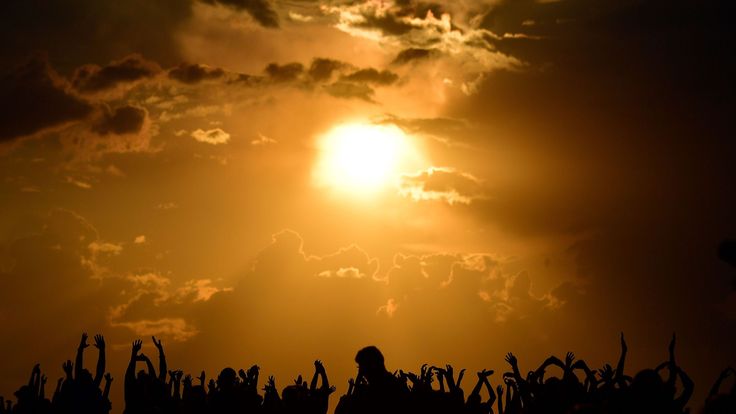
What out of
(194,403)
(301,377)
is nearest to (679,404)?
(301,377)

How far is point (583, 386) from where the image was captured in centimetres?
1072

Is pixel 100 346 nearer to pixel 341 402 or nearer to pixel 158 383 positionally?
pixel 158 383

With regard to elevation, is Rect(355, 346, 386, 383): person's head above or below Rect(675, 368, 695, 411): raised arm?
above

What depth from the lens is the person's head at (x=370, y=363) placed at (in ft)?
34.7

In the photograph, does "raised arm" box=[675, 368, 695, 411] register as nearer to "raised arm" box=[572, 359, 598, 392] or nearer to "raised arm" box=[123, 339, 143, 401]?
"raised arm" box=[572, 359, 598, 392]

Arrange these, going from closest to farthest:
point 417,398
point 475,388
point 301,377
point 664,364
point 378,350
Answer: point 664,364 < point 378,350 < point 417,398 < point 475,388 < point 301,377

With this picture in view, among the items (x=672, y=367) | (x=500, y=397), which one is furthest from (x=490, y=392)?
(x=672, y=367)

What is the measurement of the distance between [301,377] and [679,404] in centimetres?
653

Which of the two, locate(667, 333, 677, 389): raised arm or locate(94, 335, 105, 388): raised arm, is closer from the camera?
locate(667, 333, 677, 389): raised arm

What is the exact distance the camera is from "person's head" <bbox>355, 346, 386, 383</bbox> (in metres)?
10.6

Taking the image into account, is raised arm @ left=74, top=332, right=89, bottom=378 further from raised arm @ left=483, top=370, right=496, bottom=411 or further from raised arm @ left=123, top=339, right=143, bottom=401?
raised arm @ left=483, top=370, right=496, bottom=411

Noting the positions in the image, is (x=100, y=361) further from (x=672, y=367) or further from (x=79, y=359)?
(x=672, y=367)

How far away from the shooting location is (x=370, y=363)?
10570 millimetres

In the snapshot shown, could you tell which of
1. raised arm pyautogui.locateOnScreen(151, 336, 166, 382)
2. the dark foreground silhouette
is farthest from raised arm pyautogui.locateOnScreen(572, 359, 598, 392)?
raised arm pyautogui.locateOnScreen(151, 336, 166, 382)
